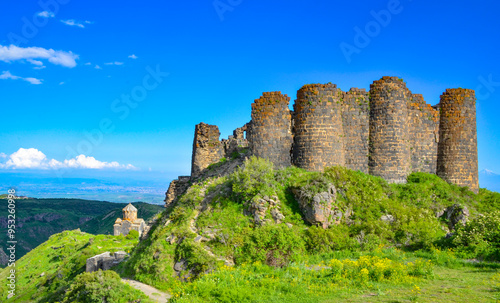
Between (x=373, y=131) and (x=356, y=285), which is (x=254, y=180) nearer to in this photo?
(x=373, y=131)

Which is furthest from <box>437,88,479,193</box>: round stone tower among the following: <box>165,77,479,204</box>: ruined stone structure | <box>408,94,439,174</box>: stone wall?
<box>408,94,439,174</box>: stone wall

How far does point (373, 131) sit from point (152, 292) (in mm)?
14946

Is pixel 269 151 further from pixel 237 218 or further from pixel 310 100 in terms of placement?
pixel 237 218

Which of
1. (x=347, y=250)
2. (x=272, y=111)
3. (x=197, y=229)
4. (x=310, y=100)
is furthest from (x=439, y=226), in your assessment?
(x=197, y=229)

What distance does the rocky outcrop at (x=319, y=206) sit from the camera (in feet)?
56.5

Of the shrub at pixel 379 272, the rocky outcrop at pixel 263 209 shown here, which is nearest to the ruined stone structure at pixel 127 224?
the rocky outcrop at pixel 263 209

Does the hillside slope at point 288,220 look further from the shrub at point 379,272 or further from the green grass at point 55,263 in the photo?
the green grass at point 55,263

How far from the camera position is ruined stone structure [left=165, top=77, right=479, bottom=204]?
20625 millimetres

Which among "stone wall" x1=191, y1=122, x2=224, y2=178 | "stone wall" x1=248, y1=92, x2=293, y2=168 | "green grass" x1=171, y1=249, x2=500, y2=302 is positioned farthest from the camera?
"stone wall" x1=191, y1=122, x2=224, y2=178

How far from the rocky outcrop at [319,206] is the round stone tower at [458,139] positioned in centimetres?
937

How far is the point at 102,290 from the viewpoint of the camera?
12914 millimetres

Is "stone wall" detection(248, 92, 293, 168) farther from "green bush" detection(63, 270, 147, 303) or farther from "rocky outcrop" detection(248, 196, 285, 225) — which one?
"green bush" detection(63, 270, 147, 303)

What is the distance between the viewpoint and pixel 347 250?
52.1 ft

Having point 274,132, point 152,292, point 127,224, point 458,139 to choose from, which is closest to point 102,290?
point 152,292
